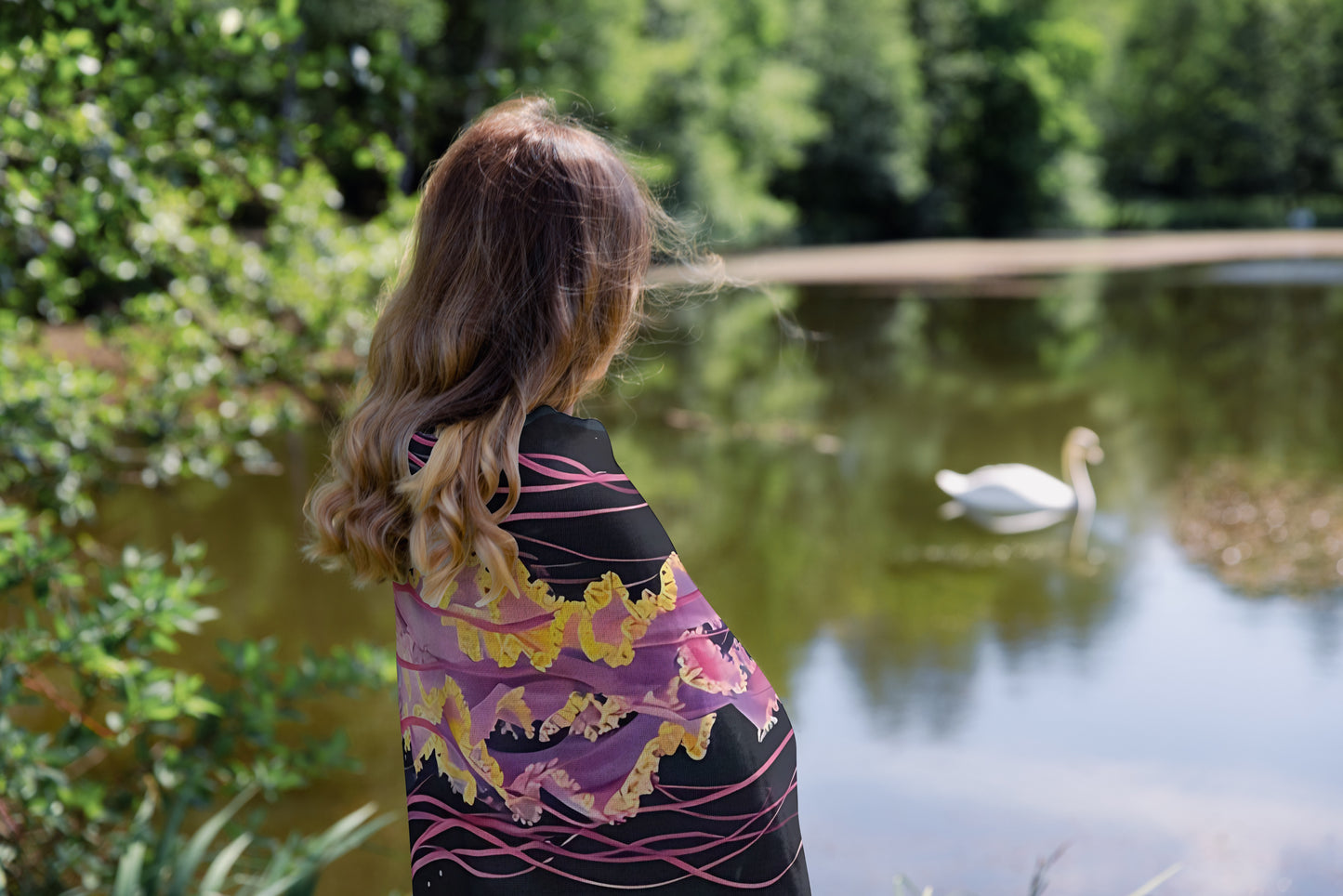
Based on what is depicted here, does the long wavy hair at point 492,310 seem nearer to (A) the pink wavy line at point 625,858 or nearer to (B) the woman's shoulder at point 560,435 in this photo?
(B) the woman's shoulder at point 560,435

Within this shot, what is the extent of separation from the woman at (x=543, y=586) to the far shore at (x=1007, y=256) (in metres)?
19.5

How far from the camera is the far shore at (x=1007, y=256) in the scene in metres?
24.0

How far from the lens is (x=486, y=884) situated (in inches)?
53.4

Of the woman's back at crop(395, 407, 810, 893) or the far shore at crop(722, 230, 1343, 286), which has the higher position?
the woman's back at crop(395, 407, 810, 893)

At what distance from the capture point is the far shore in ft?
78.8

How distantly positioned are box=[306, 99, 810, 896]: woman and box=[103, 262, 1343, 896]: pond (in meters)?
0.40

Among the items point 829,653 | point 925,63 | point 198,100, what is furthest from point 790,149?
point 198,100

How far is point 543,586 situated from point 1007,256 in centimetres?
2865

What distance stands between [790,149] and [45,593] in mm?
28636

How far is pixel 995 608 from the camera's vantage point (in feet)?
19.2

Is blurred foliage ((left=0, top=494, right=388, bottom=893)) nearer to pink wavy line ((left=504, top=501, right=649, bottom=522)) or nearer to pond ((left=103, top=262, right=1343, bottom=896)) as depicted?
pond ((left=103, top=262, right=1343, bottom=896))

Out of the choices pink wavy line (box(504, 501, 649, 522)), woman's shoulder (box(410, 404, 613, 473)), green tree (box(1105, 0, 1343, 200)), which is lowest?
green tree (box(1105, 0, 1343, 200))

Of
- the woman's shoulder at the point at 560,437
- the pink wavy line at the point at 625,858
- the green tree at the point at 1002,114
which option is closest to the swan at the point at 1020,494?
the pink wavy line at the point at 625,858

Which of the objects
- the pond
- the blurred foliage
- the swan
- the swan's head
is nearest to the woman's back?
the pond
